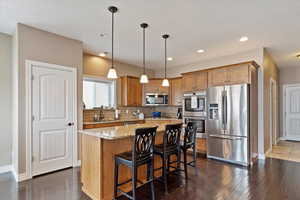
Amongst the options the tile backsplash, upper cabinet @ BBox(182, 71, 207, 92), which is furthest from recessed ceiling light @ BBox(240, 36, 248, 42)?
the tile backsplash

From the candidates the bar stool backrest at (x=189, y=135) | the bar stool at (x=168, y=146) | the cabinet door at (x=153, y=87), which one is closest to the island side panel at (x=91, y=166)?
the bar stool at (x=168, y=146)

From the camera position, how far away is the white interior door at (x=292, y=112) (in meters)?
6.83

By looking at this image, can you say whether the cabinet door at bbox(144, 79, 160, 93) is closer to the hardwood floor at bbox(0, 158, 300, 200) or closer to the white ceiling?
the white ceiling

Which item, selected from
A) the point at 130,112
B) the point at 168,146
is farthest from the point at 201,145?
the point at 130,112

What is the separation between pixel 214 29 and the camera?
3.49 metres

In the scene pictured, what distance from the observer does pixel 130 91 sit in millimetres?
5996

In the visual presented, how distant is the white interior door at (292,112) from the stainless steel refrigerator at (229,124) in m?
4.32

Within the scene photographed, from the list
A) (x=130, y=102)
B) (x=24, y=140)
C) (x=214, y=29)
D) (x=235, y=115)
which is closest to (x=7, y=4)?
(x=24, y=140)

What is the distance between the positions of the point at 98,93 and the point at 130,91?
1.05 meters

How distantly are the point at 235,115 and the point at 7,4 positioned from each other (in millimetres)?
4740

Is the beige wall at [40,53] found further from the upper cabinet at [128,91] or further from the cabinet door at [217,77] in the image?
the cabinet door at [217,77]

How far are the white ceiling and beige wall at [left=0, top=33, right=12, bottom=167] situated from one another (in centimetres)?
37

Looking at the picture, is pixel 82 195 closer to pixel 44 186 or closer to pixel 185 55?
pixel 44 186

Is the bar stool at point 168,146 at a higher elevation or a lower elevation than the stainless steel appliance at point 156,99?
lower
